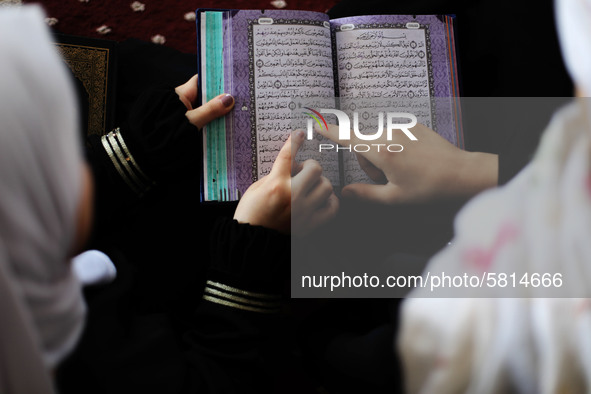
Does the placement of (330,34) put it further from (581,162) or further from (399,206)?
(581,162)

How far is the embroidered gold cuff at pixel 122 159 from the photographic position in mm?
688

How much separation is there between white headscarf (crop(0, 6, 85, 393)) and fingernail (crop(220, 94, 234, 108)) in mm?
391

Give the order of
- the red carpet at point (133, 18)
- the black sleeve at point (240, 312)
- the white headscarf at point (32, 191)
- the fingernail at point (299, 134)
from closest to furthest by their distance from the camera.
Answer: the white headscarf at point (32, 191) → the black sleeve at point (240, 312) → the fingernail at point (299, 134) → the red carpet at point (133, 18)

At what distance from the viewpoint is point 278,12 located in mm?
710

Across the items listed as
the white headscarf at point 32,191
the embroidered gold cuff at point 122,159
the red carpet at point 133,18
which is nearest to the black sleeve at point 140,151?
the embroidered gold cuff at point 122,159

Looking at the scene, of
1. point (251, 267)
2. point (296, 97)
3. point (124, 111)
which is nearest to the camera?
point (251, 267)

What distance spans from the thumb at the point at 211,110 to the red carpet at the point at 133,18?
1.67 ft

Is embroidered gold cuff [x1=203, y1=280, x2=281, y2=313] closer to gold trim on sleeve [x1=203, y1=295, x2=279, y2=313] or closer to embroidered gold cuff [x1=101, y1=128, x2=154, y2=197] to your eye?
gold trim on sleeve [x1=203, y1=295, x2=279, y2=313]

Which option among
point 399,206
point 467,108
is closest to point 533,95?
point 467,108

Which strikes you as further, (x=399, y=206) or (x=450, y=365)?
(x=399, y=206)

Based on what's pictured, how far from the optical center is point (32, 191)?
0.29 m

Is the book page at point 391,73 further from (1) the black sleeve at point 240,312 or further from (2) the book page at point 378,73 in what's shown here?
(1) the black sleeve at point 240,312

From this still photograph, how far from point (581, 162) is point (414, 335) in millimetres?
211

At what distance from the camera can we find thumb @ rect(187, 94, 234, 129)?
700 mm
